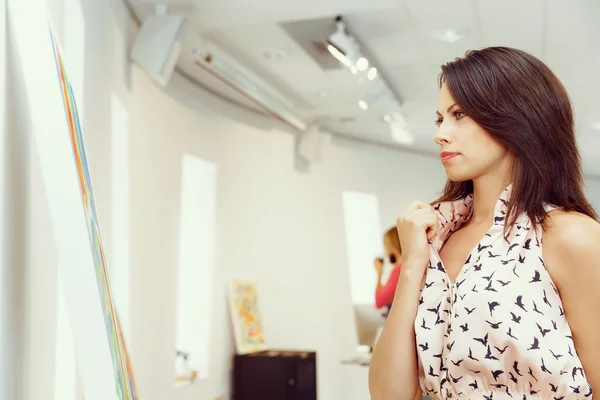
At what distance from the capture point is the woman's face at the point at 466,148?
1562 millimetres

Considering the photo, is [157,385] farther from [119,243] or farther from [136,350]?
[119,243]

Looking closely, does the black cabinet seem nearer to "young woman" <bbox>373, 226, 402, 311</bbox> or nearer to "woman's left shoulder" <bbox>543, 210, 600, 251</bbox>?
"young woman" <bbox>373, 226, 402, 311</bbox>

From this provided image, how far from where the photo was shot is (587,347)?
1.42m

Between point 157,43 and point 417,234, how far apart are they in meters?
3.29

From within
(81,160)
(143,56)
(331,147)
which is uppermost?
(331,147)

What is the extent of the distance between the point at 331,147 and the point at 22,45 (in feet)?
25.6

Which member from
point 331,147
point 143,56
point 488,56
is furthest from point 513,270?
point 331,147

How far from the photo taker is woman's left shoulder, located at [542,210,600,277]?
4.61 feet

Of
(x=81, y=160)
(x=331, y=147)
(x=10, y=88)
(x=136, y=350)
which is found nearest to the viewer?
(x=81, y=160)

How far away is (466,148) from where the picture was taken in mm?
1567

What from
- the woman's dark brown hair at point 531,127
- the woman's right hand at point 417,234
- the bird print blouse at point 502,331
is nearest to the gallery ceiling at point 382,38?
the woman's right hand at point 417,234

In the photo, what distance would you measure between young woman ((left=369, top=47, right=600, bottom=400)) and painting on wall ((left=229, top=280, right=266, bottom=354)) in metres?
5.34

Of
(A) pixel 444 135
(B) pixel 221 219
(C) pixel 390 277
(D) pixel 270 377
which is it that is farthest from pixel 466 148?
(D) pixel 270 377

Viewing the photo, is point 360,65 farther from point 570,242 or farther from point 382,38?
point 570,242
